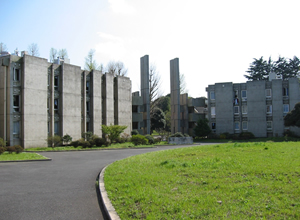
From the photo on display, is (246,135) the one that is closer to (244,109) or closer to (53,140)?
(244,109)

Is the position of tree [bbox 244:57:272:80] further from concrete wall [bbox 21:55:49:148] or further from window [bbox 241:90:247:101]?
concrete wall [bbox 21:55:49:148]

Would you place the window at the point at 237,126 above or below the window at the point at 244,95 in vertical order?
below

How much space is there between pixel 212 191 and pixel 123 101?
3498 cm

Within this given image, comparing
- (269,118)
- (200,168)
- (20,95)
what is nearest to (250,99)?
(269,118)

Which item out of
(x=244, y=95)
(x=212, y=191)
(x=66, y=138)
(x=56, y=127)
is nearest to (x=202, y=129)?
(x=244, y=95)

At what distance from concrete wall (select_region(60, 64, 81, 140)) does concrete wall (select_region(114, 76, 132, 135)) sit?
7.65 meters

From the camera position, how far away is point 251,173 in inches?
350

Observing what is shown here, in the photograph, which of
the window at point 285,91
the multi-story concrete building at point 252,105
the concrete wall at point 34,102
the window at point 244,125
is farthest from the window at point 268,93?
the concrete wall at point 34,102

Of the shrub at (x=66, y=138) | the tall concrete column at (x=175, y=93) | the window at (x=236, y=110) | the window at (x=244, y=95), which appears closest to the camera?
the shrub at (x=66, y=138)

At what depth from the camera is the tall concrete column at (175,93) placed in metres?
46.0

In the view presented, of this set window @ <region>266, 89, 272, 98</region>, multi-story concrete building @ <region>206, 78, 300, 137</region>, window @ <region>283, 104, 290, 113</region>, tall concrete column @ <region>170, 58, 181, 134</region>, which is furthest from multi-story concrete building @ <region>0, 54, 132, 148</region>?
window @ <region>283, 104, 290, 113</region>

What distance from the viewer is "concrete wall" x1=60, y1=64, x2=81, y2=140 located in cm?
3216

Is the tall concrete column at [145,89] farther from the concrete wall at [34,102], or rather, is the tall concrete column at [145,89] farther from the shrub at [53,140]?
the shrub at [53,140]

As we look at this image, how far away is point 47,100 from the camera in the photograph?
30797mm
